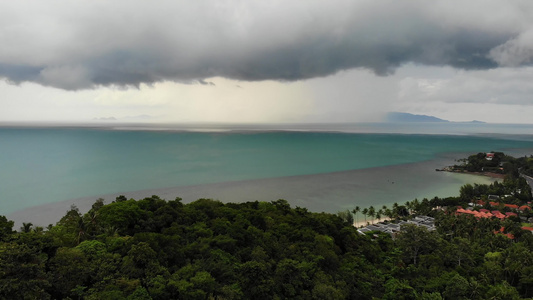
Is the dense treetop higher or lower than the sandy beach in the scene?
higher

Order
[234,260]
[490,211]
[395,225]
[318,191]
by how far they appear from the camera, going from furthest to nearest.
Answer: [318,191]
[490,211]
[395,225]
[234,260]

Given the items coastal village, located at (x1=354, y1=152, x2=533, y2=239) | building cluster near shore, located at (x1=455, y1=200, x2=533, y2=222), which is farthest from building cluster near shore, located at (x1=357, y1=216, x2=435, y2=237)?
building cluster near shore, located at (x1=455, y1=200, x2=533, y2=222)

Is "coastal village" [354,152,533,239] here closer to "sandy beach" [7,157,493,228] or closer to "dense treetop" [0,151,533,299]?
"sandy beach" [7,157,493,228]

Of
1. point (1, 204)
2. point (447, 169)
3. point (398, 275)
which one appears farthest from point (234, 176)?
point (447, 169)

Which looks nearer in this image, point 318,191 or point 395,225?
point 395,225

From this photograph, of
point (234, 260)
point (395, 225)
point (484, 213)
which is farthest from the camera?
point (484, 213)

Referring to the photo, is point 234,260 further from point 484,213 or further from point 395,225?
point 484,213

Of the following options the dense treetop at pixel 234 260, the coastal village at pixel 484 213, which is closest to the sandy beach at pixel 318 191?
the coastal village at pixel 484 213

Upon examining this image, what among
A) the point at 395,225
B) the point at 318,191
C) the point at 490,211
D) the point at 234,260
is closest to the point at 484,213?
the point at 490,211

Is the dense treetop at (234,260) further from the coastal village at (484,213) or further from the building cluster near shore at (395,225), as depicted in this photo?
the coastal village at (484,213)
